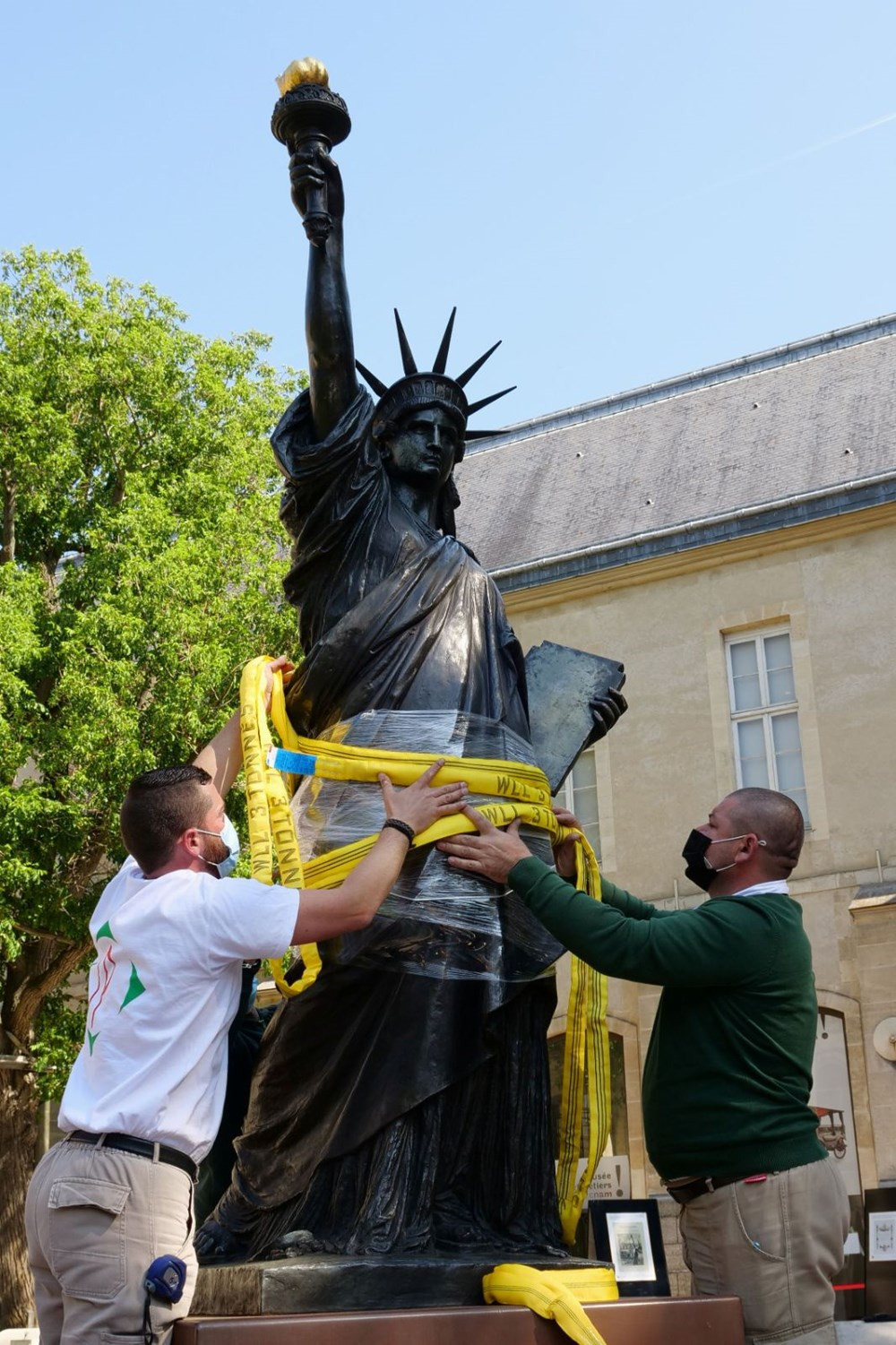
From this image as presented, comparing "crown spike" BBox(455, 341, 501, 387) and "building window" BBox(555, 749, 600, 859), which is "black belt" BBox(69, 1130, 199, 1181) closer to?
"crown spike" BBox(455, 341, 501, 387)

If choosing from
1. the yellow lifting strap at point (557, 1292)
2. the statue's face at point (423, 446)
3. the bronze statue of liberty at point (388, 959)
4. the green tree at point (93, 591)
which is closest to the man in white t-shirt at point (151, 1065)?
the bronze statue of liberty at point (388, 959)

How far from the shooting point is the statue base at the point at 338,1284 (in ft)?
10.2

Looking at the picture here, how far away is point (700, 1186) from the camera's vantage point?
11.9ft

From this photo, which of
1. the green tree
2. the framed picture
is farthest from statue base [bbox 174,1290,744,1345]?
the green tree

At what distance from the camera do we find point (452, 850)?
365 cm

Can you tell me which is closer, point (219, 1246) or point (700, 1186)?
point (219, 1246)

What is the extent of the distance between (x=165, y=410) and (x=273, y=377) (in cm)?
173

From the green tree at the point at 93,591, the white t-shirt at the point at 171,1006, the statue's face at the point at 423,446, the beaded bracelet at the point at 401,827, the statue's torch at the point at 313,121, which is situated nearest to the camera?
the white t-shirt at the point at 171,1006

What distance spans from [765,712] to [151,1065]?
721 inches

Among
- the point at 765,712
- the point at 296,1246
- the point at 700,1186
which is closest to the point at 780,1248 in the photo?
the point at 700,1186

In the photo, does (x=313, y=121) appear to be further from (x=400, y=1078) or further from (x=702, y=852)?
(x=400, y=1078)

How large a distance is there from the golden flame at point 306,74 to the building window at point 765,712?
16.6 metres

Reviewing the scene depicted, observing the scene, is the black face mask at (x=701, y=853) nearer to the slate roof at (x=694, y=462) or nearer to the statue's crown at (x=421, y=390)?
the statue's crown at (x=421, y=390)

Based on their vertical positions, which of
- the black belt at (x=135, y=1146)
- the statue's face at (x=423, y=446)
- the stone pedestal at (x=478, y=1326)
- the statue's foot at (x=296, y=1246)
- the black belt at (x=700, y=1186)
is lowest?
the stone pedestal at (x=478, y=1326)
